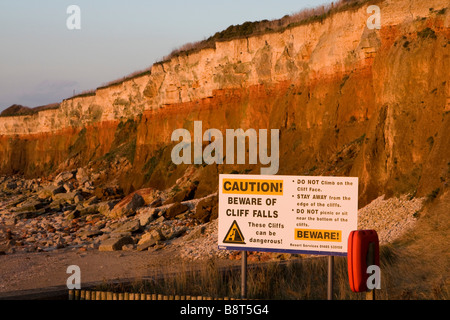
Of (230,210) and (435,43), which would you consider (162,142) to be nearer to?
(435,43)

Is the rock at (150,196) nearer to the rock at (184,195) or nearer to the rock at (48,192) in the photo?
the rock at (184,195)

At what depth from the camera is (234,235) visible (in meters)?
8.16

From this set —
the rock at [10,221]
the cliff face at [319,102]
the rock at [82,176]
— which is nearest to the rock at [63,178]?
the rock at [82,176]

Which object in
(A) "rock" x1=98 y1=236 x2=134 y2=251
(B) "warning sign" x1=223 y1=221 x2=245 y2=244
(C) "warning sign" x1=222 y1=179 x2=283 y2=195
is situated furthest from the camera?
(A) "rock" x1=98 y1=236 x2=134 y2=251

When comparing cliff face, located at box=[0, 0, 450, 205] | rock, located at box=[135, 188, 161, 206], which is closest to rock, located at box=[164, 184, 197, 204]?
cliff face, located at box=[0, 0, 450, 205]

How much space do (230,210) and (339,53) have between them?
2213 centimetres

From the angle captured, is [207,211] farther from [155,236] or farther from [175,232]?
[155,236]

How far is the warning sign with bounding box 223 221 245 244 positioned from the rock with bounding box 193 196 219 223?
1787 centimetres

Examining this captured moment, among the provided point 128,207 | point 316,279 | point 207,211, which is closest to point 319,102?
point 207,211

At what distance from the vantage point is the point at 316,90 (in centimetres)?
2977

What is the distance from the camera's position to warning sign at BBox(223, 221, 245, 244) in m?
8.12

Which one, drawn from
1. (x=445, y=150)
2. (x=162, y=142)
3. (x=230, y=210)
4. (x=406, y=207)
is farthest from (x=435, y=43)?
(x=162, y=142)

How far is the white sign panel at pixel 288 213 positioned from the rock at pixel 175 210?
20246 mm

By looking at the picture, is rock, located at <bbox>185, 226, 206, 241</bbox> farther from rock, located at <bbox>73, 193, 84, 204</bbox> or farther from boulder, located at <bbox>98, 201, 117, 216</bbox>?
rock, located at <bbox>73, 193, 84, 204</bbox>
